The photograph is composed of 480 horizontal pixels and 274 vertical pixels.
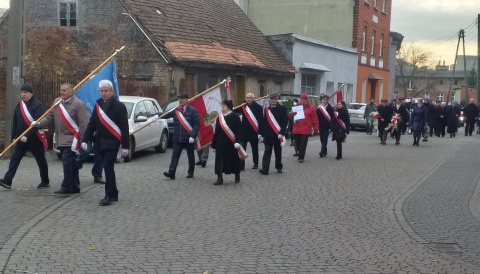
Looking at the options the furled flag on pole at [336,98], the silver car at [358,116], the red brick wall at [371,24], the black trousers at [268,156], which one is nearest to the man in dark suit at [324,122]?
the furled flag on pole at [336,98]

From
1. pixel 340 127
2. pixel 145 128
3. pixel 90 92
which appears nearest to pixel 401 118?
pixel 340 127

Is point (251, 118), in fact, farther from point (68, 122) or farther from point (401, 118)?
point (401, 118)

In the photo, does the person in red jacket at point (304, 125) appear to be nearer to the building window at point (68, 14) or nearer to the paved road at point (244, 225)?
the paved road at point (244, 225)

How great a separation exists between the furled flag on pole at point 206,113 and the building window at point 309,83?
82.9 feet

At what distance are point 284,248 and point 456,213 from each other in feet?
12.5

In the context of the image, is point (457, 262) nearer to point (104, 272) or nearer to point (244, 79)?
point (104, 272)

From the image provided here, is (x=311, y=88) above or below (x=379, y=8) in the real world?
below

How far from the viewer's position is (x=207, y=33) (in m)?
31.8

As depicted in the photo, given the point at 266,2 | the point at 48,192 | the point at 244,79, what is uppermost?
the point at 266,2

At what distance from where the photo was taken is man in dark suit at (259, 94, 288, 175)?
15.3 metres

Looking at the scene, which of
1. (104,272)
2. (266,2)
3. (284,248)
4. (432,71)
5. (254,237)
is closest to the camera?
(104,272)

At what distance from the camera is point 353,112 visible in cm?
3519

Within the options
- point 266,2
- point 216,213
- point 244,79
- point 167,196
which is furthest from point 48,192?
point 266,2

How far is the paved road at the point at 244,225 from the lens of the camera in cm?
730
